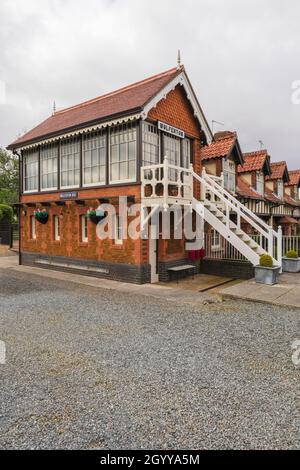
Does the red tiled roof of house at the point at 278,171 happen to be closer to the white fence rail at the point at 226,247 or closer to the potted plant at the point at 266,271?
the white fence rail at the point at 226,247

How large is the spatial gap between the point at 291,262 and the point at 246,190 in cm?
791

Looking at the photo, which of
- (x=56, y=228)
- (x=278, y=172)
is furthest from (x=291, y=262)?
(x=278, y=172)

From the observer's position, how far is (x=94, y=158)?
45.3 ft

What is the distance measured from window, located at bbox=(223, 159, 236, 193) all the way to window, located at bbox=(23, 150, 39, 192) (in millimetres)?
10609

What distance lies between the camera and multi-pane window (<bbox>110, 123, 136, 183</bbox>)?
12.4 meters

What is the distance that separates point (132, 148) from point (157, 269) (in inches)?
196

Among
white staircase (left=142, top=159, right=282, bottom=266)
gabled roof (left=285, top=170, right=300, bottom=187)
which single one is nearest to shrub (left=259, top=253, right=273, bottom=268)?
white staircase (left=142, top=159, right=282, bottom=266)

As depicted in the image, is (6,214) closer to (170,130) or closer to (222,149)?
(222,149)

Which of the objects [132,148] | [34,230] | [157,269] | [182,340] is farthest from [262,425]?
[34,230]

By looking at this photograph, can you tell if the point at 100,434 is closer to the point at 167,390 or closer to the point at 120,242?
the point at 167,390

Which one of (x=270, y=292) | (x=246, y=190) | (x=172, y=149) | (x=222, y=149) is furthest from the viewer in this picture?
(x=246, y=190)

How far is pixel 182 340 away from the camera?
6.39 meters

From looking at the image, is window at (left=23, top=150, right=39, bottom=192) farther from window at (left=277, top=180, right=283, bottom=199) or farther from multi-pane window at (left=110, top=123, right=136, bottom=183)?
window at (left=277, top=180, right=283, bottom=199)

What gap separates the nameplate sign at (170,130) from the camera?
12.8 meters
